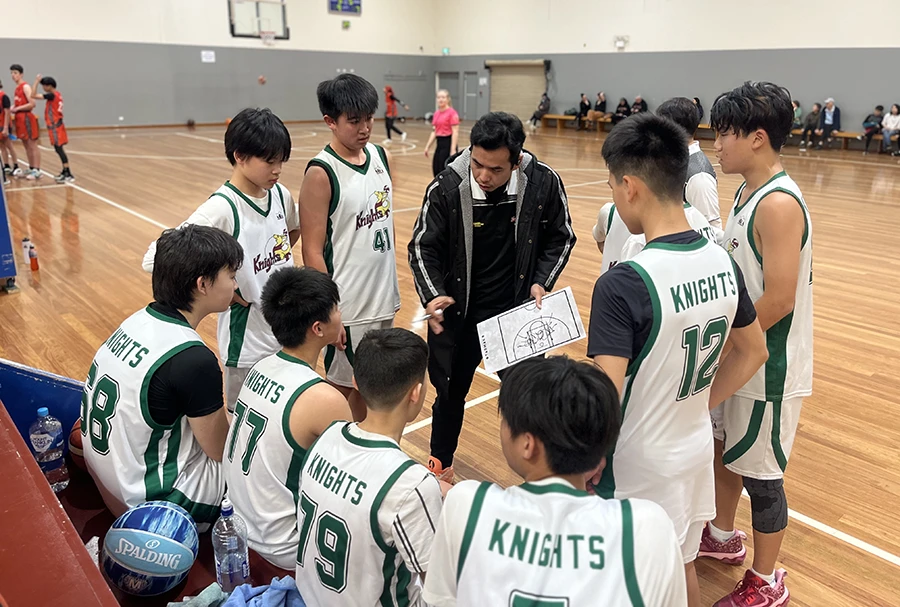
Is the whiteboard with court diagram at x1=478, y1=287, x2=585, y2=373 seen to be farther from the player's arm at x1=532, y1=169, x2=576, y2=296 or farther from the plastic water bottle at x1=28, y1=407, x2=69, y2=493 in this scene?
the plastic water bottle at x1=28, y1=407, x2=69, y2=493

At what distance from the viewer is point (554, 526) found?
1.24 m

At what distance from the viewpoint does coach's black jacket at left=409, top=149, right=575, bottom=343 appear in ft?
8.94

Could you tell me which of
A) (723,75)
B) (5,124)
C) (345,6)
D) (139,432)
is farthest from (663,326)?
(345,6)

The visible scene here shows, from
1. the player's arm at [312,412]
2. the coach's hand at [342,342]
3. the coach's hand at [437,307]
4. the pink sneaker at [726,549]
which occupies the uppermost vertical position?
the coach's hand at [437,307]

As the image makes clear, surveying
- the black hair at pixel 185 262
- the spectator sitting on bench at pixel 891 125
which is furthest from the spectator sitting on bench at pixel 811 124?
the black hair at pixel 185 262

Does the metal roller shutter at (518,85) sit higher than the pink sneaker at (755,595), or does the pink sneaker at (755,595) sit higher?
the metal roller shutter at (518,85)

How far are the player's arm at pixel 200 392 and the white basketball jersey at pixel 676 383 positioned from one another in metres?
1.31

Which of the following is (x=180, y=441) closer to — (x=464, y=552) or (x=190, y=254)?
(x=190, y=254)

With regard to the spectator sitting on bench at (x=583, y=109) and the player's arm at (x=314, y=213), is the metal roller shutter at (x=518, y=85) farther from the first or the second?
the player's arm at (x=314, y=213)

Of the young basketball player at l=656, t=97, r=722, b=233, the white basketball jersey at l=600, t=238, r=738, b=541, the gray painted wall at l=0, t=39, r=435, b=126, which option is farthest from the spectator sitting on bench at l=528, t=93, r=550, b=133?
the white basketball jersey at l=600, t=238, r=738, b=541

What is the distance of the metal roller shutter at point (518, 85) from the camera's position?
975 inches

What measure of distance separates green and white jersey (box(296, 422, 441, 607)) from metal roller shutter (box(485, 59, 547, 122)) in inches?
966

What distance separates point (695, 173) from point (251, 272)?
2.18 metres

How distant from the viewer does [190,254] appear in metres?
2.23
